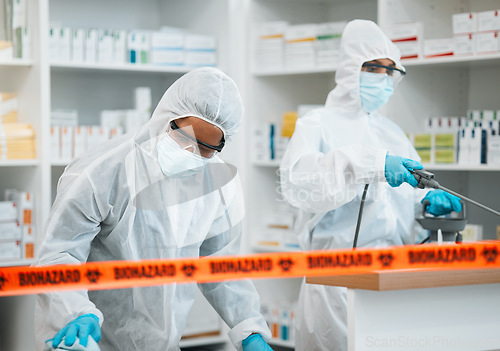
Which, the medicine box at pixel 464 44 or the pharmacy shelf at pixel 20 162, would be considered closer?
the medicine box at pixel 464 44

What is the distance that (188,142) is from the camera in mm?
1695

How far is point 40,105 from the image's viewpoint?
124 inches

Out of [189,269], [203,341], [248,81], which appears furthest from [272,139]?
[189,269]

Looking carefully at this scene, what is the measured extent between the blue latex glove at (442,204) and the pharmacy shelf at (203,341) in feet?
5.72

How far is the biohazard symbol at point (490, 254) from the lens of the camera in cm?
150

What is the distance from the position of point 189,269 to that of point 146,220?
371 millimetres

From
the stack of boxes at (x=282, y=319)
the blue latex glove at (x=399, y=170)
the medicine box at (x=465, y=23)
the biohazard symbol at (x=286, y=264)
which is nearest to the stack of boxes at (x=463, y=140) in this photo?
the medicine box at (x=465, y=23)

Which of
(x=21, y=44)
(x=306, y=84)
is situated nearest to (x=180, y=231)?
(x=21, y=44)

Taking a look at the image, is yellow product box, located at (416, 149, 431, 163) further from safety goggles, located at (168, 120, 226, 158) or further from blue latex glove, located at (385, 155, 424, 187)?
safety goggles, located at (168, 120, 226, 158)

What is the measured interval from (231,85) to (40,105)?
1755mm

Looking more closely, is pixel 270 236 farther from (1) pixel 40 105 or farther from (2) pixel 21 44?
(2) pixel 21 44

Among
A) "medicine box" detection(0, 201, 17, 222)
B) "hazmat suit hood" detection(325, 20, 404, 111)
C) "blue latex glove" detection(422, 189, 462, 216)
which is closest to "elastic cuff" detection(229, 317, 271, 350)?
"blue latex glove" detection(422, 189, 462, 216)

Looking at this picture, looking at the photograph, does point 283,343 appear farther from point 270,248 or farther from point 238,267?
point 238,267

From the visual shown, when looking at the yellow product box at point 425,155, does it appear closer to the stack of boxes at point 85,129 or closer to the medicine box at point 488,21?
the medicine box at point 488,21
